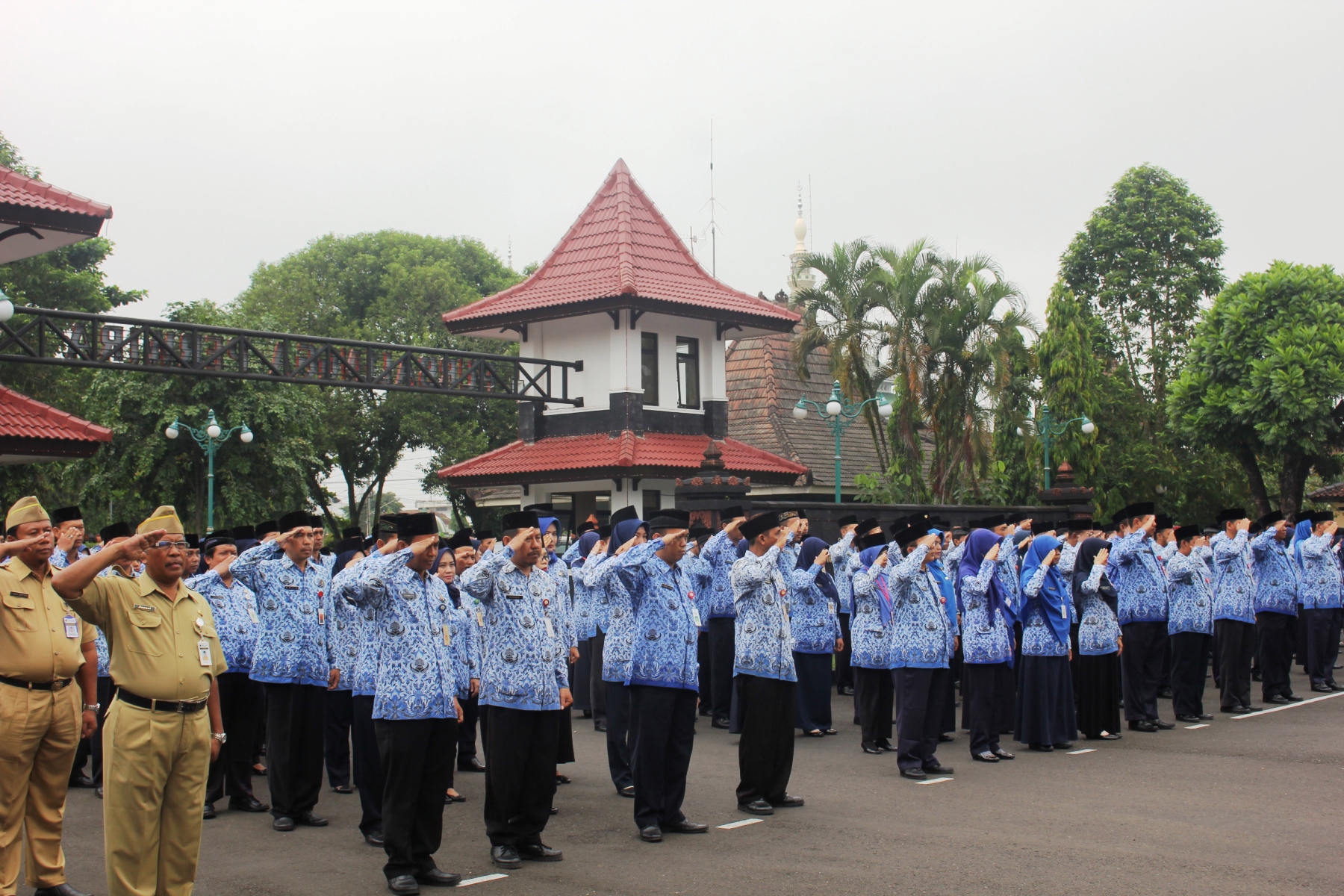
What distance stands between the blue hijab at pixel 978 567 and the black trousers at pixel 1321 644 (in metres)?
6.27

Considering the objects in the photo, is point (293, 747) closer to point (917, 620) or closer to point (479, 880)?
point (479, 880)

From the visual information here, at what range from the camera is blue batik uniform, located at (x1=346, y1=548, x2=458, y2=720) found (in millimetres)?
6555

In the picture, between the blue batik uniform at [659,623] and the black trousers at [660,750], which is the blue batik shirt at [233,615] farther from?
the black trousers at [660,750]

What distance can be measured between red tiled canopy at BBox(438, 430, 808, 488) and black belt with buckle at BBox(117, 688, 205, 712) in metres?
16.9

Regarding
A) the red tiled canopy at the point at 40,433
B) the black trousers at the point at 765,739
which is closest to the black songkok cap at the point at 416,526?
the black trousers at the point at 765,739

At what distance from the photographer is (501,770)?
22.7 ft

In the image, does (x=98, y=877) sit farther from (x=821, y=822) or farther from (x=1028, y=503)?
(x=1028, y=503)

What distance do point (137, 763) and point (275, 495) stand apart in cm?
2794

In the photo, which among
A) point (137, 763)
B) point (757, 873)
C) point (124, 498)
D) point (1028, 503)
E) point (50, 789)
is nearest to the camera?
point (137, 763)

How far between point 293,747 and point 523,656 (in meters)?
2.05

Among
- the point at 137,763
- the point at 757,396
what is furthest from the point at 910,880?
the point at 757,396

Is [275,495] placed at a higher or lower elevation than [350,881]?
higher

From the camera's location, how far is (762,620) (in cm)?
831

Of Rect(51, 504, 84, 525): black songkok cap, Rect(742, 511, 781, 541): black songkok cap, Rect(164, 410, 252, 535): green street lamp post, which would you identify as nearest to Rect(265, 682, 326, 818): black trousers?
Rect(51, 504, 84, 525): black songkok cap
